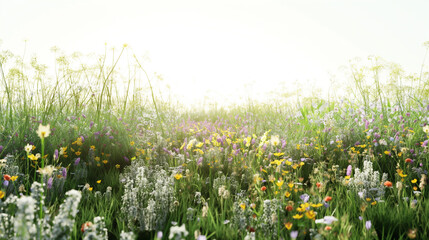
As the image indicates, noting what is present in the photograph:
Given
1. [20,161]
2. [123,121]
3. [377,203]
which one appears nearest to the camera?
[377,203]

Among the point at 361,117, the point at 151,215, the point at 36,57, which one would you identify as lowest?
the point at 151,215

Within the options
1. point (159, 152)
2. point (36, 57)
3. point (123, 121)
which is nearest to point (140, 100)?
point (123, 121)

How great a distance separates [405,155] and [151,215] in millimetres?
2761

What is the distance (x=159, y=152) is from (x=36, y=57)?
2.87m

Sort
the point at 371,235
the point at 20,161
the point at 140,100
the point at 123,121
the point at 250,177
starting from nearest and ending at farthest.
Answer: the point at 371,235 → the point at 250,177 → the point at 20,161 → the point at 123,121 → the point at 140,100

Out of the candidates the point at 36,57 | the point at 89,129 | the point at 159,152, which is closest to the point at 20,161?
the point at 89,129

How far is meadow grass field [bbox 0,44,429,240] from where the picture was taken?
1.93 metres

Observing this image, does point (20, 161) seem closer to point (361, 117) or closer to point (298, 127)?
point (298, 127)

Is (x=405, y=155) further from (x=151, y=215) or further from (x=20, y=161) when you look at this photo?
(x=20, y=161)

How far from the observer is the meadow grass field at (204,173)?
1.93 metres

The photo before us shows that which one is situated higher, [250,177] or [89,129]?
[89,129]

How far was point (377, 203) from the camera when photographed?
7.83ft

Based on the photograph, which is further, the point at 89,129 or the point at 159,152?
the point at 89,129

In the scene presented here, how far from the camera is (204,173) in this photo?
3.44 m
